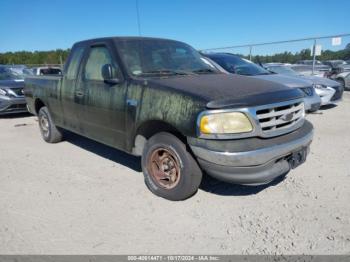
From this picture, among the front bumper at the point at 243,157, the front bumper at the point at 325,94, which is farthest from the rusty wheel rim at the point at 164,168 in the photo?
the front bumper at the point at 325,94

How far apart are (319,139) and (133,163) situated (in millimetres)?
3613

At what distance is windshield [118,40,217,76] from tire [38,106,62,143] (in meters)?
2.74

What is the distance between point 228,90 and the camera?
325 centimetres

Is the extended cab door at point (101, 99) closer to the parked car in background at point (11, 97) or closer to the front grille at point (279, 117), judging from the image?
the front grille at point (279, 117)

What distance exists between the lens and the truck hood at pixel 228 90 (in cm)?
303

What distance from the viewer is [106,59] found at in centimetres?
421

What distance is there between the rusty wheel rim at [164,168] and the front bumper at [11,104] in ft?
22.8

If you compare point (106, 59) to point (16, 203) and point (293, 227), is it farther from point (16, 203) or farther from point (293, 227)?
point (293, 227)

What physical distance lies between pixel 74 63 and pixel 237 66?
14.3ft

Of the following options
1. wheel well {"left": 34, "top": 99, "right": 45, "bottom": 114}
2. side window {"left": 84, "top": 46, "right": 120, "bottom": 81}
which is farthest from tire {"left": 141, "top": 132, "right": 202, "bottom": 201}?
wheel well {"left": 34, "top": 99, "right": 45, "bottom": 114}

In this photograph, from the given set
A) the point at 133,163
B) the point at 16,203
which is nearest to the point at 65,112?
the point at 133,163

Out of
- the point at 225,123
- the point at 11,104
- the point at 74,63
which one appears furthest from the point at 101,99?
the point at 11,104

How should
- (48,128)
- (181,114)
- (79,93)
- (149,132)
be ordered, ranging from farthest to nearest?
(48,128) → (79,93) → (149,132) → (181,114)

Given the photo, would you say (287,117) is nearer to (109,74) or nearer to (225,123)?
(225,123)
